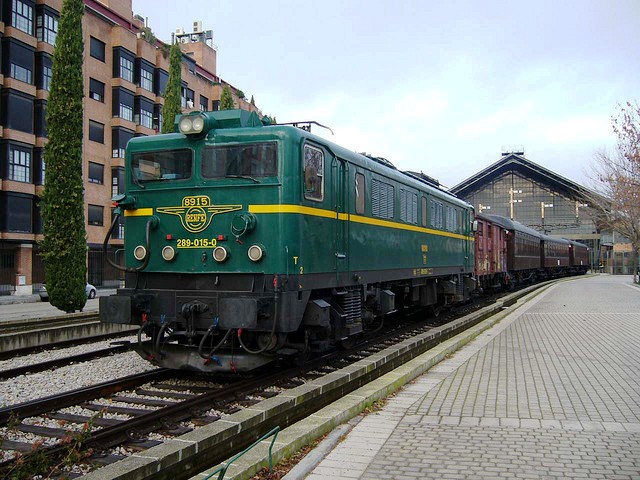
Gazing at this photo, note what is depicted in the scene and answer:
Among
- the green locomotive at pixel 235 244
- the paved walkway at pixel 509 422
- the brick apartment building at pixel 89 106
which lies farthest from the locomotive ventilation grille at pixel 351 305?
the brick apartment building at pixel 89 106

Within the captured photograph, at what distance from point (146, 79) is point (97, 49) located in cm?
503

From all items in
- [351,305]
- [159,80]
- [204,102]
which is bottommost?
[351,305]

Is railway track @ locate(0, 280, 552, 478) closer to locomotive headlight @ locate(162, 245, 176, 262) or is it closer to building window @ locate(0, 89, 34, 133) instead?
locomotive headlight @ locate(162, 245, 176, 262)

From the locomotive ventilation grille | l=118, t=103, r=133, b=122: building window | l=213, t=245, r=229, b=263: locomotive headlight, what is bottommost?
the locomotive ventilation grille

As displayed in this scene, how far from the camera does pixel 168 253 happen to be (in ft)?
26.9

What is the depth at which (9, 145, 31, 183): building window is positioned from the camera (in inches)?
1335

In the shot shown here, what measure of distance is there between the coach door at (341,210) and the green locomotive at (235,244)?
2 centimetres

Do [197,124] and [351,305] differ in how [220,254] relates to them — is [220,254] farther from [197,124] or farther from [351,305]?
[351,305]

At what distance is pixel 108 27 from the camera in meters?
40.9

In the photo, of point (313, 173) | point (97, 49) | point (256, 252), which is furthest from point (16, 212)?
point (256, 252)

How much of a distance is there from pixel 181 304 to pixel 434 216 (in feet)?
27.0

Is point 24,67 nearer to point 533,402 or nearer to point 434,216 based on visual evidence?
point 434,216

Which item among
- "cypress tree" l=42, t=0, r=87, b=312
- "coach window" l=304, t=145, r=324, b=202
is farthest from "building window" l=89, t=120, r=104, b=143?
"coach window" l=304, t=145, r=324, b=202

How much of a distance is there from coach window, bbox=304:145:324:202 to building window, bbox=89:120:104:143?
35137mm
